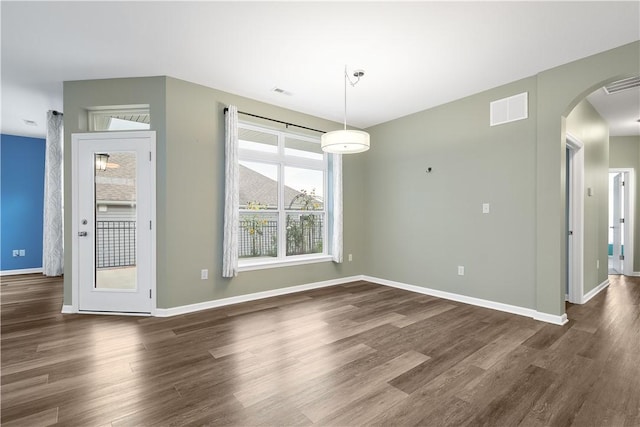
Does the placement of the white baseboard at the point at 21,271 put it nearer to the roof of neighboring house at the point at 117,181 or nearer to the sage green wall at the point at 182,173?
the sage green wall at the point at 182,173

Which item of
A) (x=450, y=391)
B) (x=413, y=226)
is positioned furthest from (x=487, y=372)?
(x=413, y=226)

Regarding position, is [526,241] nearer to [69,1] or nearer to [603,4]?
[603,4]

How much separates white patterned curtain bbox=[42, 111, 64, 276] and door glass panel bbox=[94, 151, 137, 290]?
101 inches

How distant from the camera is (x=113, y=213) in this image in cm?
373

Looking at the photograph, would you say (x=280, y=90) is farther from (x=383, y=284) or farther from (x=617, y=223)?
(x=617, y=223)

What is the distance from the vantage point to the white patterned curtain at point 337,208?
17.1ft

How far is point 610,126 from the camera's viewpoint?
5391mm

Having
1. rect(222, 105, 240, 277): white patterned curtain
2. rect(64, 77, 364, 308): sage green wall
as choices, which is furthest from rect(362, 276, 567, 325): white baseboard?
rect(222, 105, 240, 277): white patterned curtain

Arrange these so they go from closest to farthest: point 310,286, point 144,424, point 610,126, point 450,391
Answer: point 144,424 < point 450,391 < point 310,286 < point 610,126

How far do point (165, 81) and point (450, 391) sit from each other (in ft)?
14.1

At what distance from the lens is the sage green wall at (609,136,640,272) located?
5.88 meters

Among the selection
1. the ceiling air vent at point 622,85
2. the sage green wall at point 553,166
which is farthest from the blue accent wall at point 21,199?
the ceiling air vent at point 622,85

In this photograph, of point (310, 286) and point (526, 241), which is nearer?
point (526, 241)

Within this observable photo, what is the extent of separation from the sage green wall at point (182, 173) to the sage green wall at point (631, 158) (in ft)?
24.5
